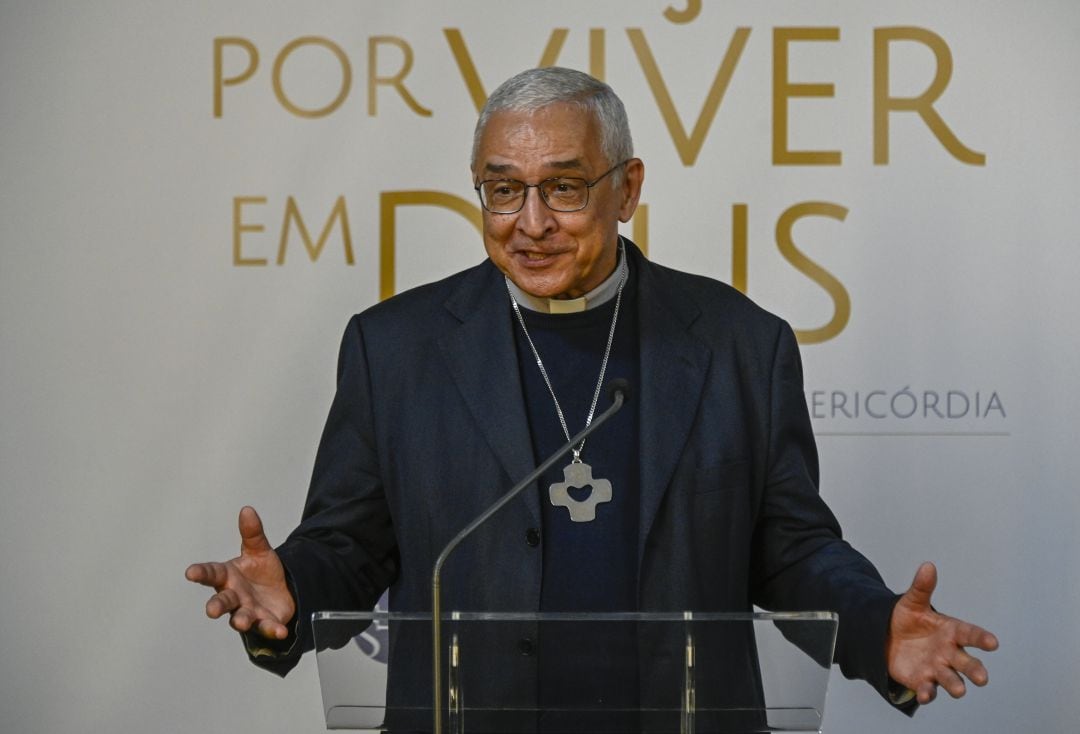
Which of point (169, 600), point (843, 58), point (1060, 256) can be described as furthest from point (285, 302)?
point (1060, 256)

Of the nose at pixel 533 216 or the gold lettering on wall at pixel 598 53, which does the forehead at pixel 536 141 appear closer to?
the nose at pixel 533 216

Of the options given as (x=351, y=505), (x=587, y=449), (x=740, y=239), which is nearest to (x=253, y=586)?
(x=351, y=505)

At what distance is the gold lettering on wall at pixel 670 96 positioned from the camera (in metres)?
3.77

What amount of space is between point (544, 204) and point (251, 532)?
2.57 feet

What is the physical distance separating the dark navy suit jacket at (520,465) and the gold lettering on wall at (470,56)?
3.37 feet

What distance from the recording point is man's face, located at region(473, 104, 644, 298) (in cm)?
262

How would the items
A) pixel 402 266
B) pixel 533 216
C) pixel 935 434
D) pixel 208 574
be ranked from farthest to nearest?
pixel 402 266 → pixel 935 434 → pixel 533 216 → pixel 208 574

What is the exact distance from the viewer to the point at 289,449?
382 cm

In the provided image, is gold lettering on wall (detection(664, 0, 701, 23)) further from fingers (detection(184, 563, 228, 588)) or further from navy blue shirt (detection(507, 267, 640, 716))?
fingers (detection(184, 563, 228, 588))

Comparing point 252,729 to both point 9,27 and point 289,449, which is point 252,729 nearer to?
point 289,449

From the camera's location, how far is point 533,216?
2.62m

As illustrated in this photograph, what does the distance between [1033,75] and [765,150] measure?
0.68 metres

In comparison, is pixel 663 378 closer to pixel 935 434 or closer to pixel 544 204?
pixel 544 204

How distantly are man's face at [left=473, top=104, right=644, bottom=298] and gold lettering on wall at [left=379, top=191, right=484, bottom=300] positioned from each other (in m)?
1.10
